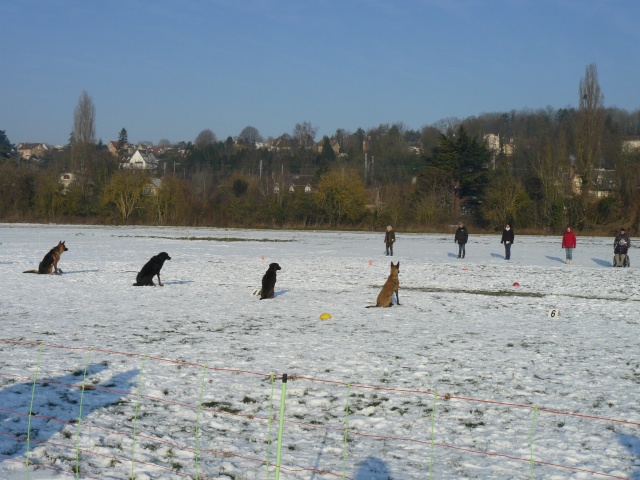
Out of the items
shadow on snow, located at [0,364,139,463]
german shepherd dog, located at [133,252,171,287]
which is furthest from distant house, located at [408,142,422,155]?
shadow on snow, located at [0,364,139,463]

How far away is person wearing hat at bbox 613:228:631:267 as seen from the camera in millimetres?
26312

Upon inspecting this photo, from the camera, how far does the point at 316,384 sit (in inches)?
344

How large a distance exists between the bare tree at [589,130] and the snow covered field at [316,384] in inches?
1886

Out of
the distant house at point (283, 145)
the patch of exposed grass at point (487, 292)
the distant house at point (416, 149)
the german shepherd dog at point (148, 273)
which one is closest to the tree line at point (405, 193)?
the distant house at point (416, 149)

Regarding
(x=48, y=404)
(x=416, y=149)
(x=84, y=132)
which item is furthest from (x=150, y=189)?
(x=48, y=404)

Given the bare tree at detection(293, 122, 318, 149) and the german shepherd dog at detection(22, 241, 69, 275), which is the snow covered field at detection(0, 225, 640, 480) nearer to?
the german shepherd dog at detection(22, 241, 69, 275)

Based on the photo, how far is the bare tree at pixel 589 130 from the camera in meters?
62.5

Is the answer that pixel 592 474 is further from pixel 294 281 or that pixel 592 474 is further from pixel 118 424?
pixel 294 281

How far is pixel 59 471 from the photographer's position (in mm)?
5840

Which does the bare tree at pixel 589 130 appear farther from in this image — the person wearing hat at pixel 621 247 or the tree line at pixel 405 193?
the person wearing hat at pixel 621 247

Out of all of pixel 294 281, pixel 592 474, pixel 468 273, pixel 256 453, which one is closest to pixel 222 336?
pixel 256 453

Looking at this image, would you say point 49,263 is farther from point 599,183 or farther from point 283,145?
point 283,145

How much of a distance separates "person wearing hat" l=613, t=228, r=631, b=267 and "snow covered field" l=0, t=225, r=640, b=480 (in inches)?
342

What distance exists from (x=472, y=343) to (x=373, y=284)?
30.2 feet
